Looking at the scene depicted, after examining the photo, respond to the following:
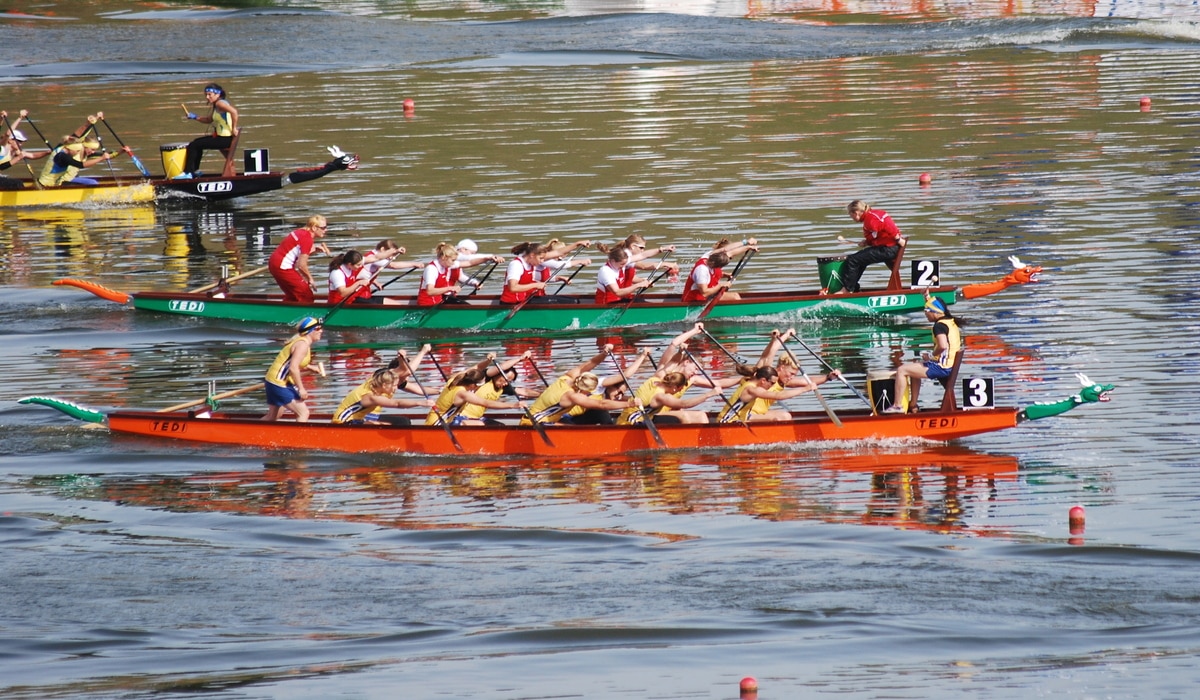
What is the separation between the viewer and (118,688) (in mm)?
11766

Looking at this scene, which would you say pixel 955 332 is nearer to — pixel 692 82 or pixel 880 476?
pixel 880 476

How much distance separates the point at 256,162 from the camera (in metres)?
32.0

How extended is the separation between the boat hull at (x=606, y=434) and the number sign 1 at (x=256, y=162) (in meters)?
15.1

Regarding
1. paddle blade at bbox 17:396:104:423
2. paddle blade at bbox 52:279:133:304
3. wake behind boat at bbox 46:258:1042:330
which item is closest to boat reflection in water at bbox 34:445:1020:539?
paddle blade at bbox 17:396:104:423

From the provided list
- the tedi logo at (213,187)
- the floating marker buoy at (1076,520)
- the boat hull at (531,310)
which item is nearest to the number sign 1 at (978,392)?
the floating marker buoy at (1076,520)

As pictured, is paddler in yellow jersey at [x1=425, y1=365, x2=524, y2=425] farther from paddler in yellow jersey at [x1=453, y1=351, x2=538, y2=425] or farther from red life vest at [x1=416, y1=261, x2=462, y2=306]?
red life vest at [x1=416, y1=261, x2=462, y2=306]

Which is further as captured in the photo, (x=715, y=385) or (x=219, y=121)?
(x=219, y=121)

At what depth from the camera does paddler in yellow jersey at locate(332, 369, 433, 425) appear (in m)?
17.6

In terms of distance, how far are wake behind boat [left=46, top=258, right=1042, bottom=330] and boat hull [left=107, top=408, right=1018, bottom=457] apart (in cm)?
535

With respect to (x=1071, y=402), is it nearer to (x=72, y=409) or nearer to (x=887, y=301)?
(x=887, y=301)

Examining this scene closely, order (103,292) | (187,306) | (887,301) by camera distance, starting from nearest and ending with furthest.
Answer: (887,301), (187,306), (103,292)

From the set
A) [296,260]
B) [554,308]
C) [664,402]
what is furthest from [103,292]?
[664,402]

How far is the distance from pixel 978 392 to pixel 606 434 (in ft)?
13.1

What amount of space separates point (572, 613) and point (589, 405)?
4839 mm
